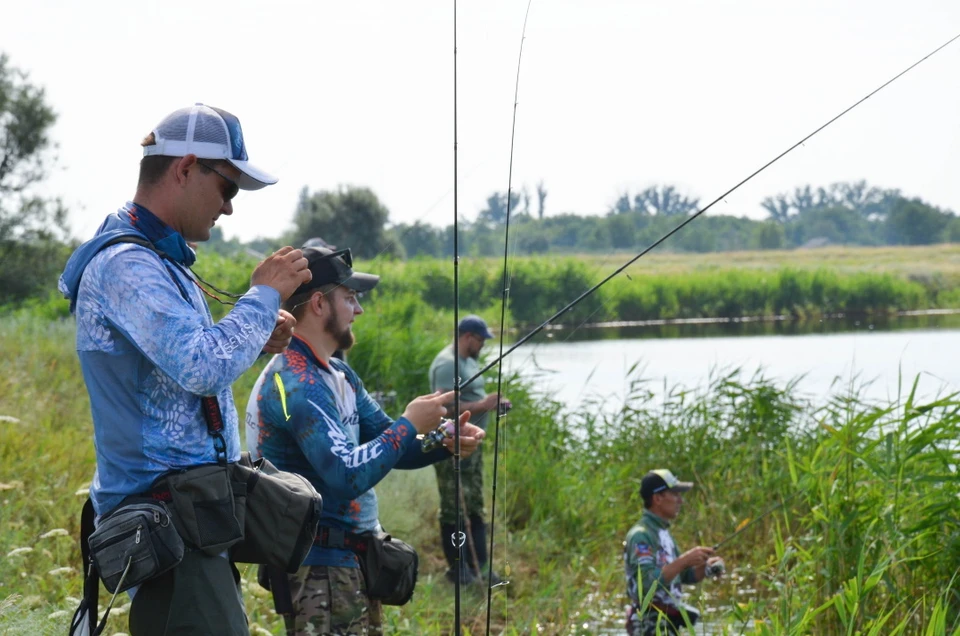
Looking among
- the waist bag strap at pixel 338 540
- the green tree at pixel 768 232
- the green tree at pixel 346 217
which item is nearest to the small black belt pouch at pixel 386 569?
the waist bag strap at pixel 338 540

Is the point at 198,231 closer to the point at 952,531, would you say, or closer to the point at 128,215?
the point at 128,215

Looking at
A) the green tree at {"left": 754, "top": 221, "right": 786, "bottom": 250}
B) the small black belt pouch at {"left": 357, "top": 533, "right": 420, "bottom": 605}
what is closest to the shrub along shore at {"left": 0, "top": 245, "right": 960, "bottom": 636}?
the small black belt pouch at {"left": 357, "top": 533, "right": 420, "bottom": 605}

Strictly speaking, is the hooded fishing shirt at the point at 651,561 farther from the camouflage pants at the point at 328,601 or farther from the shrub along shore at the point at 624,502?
the camouflage pants at the point at 328,601

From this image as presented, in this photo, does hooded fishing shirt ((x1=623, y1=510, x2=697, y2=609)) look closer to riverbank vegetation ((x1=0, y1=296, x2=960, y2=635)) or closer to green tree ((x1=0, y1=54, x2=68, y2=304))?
riverbank vegetation ((x1=0, y1=296, x2=960, y2=635))

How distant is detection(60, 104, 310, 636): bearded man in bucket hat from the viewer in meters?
1.99

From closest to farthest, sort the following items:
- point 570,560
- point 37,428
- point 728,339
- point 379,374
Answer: point 37,428
point 570,560
point 379,374
point 728,339

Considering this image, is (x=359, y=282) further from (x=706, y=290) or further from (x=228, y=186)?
(x=706, y=290)

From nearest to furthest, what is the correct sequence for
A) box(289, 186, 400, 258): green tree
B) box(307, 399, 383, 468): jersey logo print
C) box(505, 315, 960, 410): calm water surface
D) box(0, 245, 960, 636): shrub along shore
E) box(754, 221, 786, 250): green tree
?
box(307, 399, 383, 468): jersey logo print → box(0, 245, 960, 636): shrub along shore → box(505, 315, 960, 410): calm water surface → box(754, 221, 786, 250): green tree → box(289, 186, 400, 258): green tree

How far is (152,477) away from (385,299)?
475 inches

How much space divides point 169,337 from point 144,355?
0.09 metres

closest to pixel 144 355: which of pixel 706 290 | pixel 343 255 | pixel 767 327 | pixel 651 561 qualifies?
pixel 343 255

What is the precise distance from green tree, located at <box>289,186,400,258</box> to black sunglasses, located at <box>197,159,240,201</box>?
114ft

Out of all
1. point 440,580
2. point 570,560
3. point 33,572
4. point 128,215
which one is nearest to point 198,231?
point 128,215

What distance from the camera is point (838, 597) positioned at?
3.54 meters
